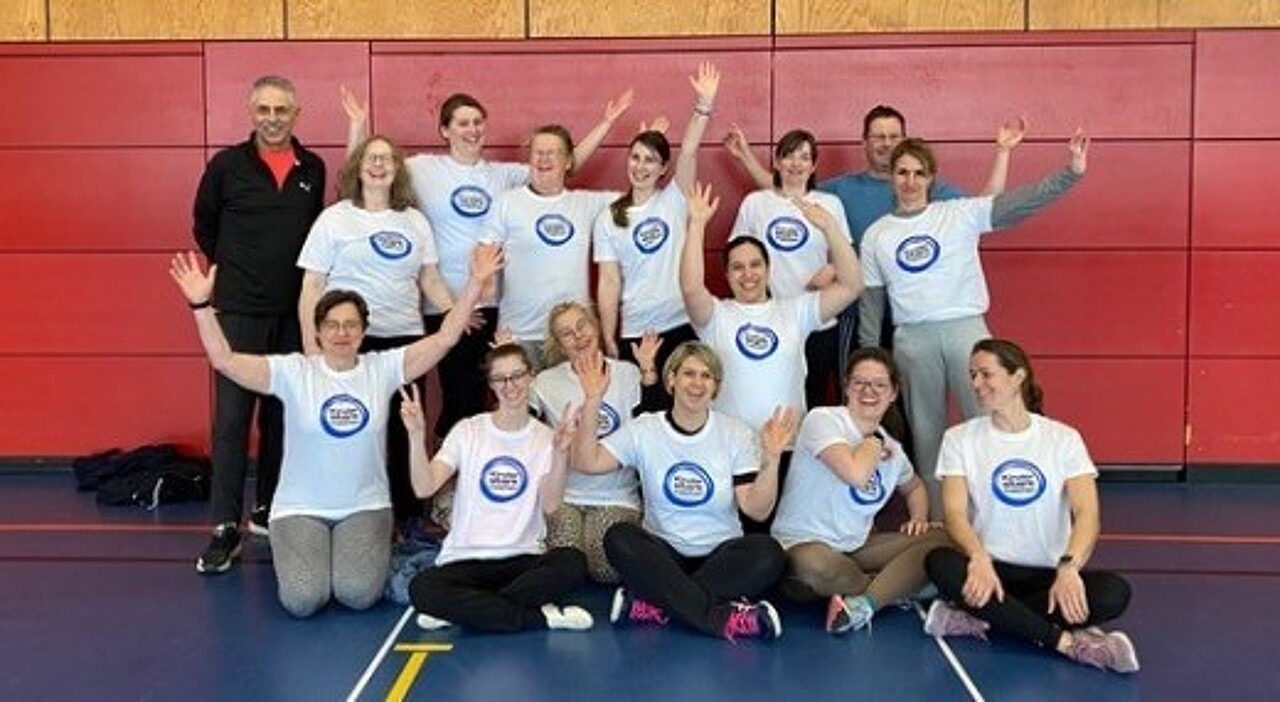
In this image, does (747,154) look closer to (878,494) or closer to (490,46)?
(490,46)

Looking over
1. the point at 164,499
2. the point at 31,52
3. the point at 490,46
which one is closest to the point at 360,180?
the point at 490,46

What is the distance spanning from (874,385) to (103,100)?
491 cm

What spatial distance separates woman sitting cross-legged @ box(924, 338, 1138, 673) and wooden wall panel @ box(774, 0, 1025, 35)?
3.07m

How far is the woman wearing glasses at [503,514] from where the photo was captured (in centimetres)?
459

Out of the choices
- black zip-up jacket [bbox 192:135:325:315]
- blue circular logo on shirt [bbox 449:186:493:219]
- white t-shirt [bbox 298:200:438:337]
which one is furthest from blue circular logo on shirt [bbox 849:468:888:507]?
black zip-up jacket [bbox 192:135:325:315]

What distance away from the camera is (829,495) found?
488 cm

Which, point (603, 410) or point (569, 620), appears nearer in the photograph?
point (569, 620)

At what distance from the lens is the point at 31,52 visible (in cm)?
723

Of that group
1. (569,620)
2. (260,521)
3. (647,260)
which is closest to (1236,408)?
(647,260)

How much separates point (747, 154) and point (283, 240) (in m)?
2.37

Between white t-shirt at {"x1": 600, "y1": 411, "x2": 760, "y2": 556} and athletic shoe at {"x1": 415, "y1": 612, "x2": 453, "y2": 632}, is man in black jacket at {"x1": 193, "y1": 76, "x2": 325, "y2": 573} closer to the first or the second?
athletic shoe at {"x1": 415, "y1": 612, "x2": 453, "y2": 632}

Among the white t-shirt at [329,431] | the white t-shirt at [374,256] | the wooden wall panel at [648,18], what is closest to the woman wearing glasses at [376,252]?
the white t-shirt at [374,256]

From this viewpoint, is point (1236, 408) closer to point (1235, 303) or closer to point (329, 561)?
point (1235, 303)

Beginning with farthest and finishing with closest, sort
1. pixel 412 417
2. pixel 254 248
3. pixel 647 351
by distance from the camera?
pixel 254 248
pixel 647 351
pixel 412 417
